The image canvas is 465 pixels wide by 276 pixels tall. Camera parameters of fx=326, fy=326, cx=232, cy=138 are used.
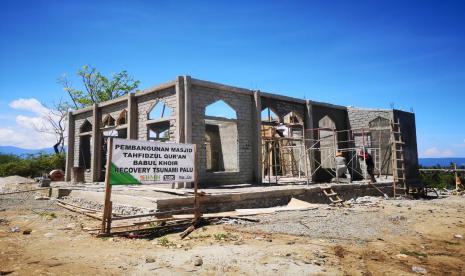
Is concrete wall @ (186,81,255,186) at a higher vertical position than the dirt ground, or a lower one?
higher

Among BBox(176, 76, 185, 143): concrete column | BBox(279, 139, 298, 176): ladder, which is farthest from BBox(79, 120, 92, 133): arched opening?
BBox(279, 139, 298, 176): ladder

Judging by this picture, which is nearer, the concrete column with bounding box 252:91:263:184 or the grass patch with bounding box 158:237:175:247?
the grass patch with bounding box 158:237:175:247

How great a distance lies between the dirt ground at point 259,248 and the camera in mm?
4879

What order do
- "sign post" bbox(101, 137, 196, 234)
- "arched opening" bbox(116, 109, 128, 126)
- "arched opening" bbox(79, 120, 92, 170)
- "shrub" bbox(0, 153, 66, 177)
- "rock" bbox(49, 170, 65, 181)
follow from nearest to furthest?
"sign post" bbox(101, 137, 196, 234) → "arched opening" bbox(116, 109, 128, 126) → "arched opening" bbox(79, 120, 92, 170) → "rock" bbox(49, 170, 65, 181) → "shrub" bbox(0, 153, 66, 177)

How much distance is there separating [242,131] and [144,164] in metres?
8.33

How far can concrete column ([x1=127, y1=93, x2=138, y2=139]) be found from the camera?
15727 millimetres

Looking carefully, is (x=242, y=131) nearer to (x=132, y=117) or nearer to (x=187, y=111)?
(x=187, y=111)

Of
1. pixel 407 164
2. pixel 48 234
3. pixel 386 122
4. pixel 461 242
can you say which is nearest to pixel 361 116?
pixel 386 122

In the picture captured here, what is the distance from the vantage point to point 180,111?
13.1 meters

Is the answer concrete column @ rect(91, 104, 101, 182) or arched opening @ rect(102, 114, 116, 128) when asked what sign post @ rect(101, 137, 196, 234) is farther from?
concrete column @ rect(91, 104, 101, 182)

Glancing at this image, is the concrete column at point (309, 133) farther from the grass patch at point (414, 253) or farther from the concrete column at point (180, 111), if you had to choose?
the grass patch at point (414, 253)

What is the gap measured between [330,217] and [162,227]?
4.80 metres

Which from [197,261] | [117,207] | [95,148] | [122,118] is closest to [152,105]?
[122,118]

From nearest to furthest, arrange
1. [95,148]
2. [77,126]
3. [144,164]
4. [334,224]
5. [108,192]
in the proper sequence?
[108,192] < [144,164] < [334,224] < [95,148] < [77,126]
